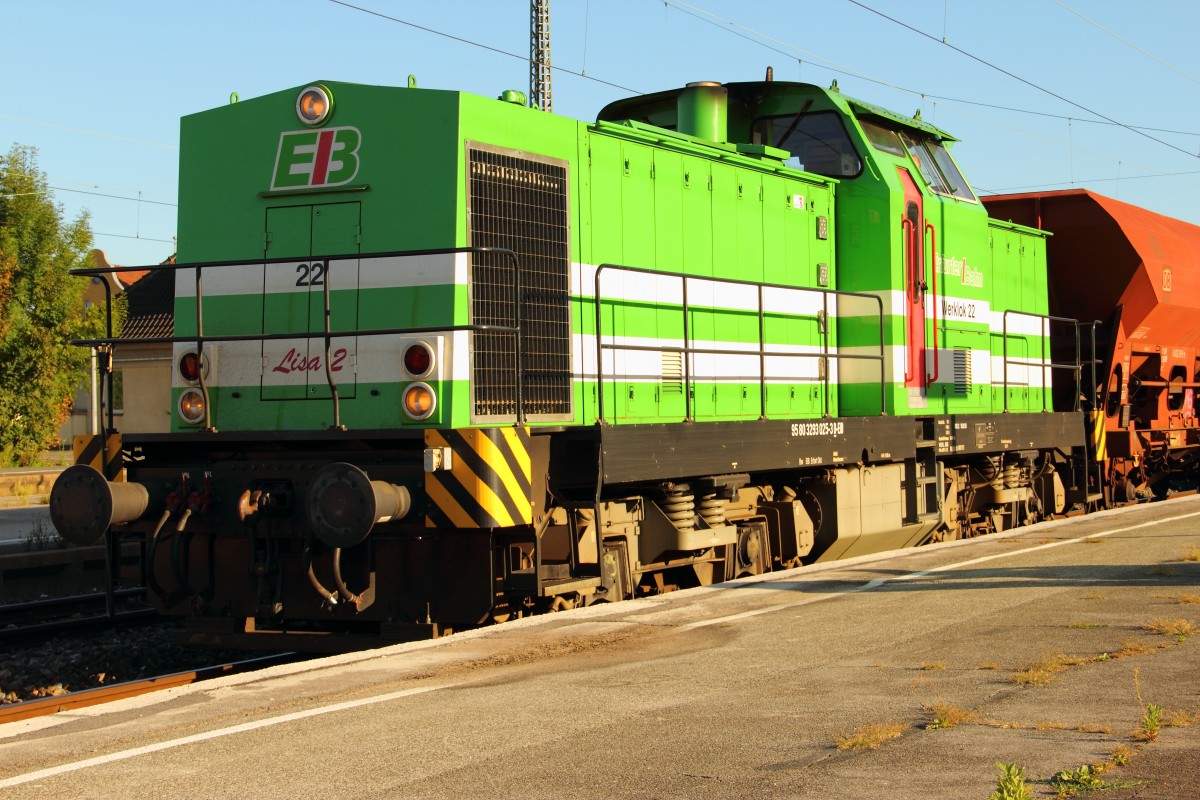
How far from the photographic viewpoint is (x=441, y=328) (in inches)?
276

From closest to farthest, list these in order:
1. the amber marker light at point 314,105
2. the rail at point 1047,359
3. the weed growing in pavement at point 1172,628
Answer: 1. the weed growing in pavement at point 1172,628
2. the amber marker light at point 314,105
3. the rail at point 1047,359

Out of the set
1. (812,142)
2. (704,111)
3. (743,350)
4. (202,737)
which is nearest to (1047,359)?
(812,142)

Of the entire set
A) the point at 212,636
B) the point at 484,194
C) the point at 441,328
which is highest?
the point at 484,194

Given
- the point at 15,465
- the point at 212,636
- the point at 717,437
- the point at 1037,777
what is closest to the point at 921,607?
the point at 717,437

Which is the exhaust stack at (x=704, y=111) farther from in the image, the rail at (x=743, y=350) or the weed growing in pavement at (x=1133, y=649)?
the weed growing in pavement at (x=1133, y=649)

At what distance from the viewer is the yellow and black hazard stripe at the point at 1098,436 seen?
50.2 ft

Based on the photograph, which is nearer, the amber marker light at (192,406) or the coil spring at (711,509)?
the amber marker light at (192,406)

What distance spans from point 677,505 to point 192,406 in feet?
11.0

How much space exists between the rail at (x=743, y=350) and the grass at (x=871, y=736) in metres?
3.48

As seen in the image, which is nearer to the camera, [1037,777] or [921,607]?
[1037,777]

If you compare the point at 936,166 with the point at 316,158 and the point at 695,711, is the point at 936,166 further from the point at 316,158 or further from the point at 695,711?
the point at 695,711

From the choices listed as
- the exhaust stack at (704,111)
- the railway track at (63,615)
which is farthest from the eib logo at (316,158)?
the railway track at (63,615)

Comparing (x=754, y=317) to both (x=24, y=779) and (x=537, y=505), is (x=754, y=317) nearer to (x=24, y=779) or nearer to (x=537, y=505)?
(x=537, y=505)

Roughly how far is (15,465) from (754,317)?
96.5 ft
